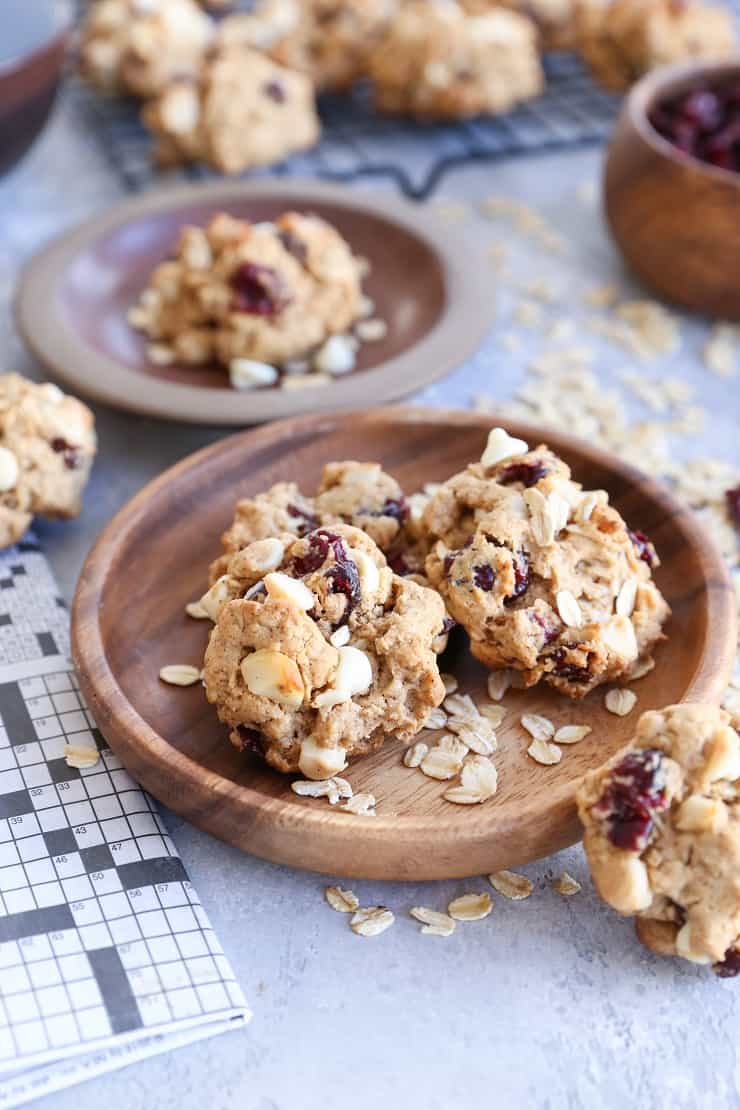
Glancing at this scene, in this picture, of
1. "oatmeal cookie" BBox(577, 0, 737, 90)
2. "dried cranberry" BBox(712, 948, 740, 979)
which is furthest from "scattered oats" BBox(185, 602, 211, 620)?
"oatmeal cookie" BBox(577, 0, 737, 90)

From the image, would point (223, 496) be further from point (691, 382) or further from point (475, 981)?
point (691, 382)

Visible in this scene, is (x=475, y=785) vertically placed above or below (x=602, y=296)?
above

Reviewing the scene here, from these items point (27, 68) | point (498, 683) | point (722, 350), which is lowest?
point (722, 350)

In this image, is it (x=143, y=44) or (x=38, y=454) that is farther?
(x=143, y=44)

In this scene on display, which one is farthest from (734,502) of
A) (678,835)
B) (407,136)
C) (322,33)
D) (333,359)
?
(322,33)

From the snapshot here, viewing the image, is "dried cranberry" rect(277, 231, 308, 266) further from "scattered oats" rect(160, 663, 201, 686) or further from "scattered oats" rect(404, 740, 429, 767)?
"scattered oats" rect(404, 740, 429, 767)

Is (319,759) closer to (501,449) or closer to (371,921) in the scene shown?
(371,921)
